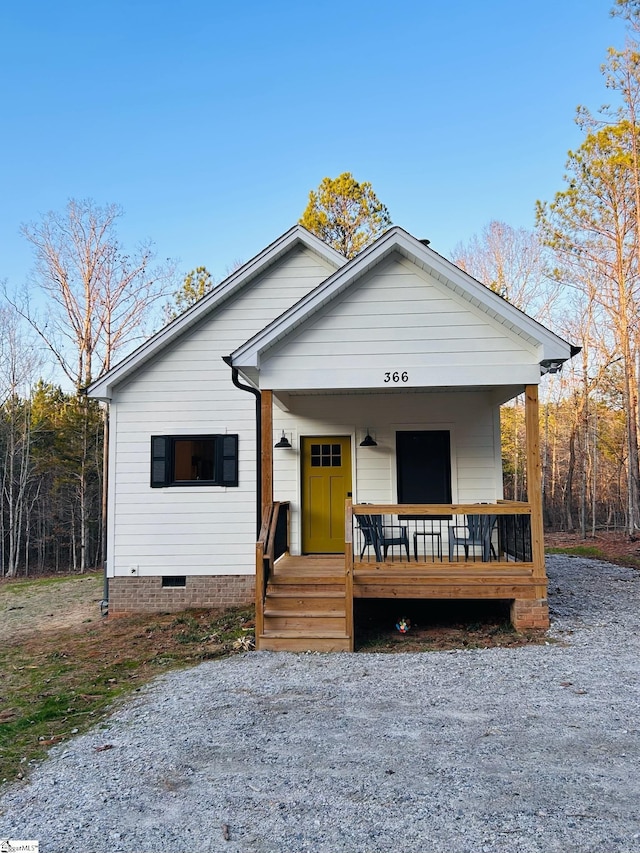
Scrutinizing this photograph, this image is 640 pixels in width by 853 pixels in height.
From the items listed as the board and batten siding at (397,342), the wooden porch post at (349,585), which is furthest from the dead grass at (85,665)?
the board and batten siding at (397,342)

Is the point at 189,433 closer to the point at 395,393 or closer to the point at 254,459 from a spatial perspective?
the point at 254,459

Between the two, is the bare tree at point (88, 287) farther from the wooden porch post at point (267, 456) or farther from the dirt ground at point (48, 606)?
the wooden porch post at point (267, 456)

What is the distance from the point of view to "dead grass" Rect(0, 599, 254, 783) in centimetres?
461

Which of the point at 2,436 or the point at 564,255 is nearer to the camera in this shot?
the point at 564,255

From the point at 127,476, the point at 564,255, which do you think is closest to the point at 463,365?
the point at 127,476

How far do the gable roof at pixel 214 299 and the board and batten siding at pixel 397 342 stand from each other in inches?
85.9

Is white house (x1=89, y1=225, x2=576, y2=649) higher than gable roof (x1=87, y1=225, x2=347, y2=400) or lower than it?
lower

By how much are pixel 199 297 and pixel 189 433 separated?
43.5ft

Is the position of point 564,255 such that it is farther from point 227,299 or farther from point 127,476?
point 127,476

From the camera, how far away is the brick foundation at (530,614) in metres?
6.96

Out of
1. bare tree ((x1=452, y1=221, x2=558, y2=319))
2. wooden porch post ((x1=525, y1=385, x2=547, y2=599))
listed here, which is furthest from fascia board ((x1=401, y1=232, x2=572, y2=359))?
bare tree ((x1=452, y1=221, x2=558, y2=319))

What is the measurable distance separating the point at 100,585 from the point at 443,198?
55.8 ft

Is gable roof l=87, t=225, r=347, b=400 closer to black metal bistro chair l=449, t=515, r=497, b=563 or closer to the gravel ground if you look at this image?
black metal bistro chair l=449, t=515, r=497, b=563

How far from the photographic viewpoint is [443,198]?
20203 mm
